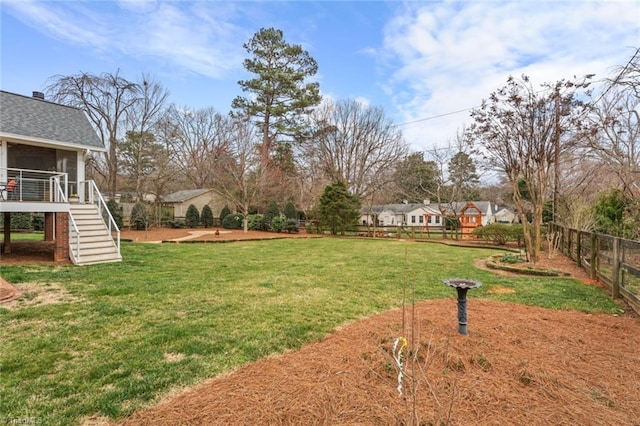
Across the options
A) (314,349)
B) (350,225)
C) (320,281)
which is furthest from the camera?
(350,225)

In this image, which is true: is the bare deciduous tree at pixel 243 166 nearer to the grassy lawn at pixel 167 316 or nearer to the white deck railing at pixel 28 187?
the white deck railing at pixel 28 187

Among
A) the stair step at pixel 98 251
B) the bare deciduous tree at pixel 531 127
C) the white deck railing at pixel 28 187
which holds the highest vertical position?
the bare deciduous tree at pixel 531 127

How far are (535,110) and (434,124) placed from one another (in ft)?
41.2

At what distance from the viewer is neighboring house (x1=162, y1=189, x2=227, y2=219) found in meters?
27.2

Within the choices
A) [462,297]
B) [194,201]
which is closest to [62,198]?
[462,297]

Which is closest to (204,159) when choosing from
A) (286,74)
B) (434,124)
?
(286,74)

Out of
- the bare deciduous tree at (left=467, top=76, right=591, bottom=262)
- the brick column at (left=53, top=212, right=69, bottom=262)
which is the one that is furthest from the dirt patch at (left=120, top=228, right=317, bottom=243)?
the bare deciduous tree at (left=467, top=76, right=591, bottom=262)

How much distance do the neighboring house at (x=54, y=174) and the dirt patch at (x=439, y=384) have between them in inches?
322

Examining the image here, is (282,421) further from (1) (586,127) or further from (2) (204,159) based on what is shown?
(2) (204,159)

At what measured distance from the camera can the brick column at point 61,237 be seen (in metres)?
8.65

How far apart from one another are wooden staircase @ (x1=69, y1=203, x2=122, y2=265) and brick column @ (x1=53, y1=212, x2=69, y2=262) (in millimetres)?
109

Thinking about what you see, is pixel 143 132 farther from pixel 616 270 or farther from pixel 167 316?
pixel 616 270

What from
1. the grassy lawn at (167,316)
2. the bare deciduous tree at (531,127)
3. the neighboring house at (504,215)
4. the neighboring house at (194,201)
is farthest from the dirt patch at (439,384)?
the neighboring house at (504,215)

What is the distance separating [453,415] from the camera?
7.14 feet
